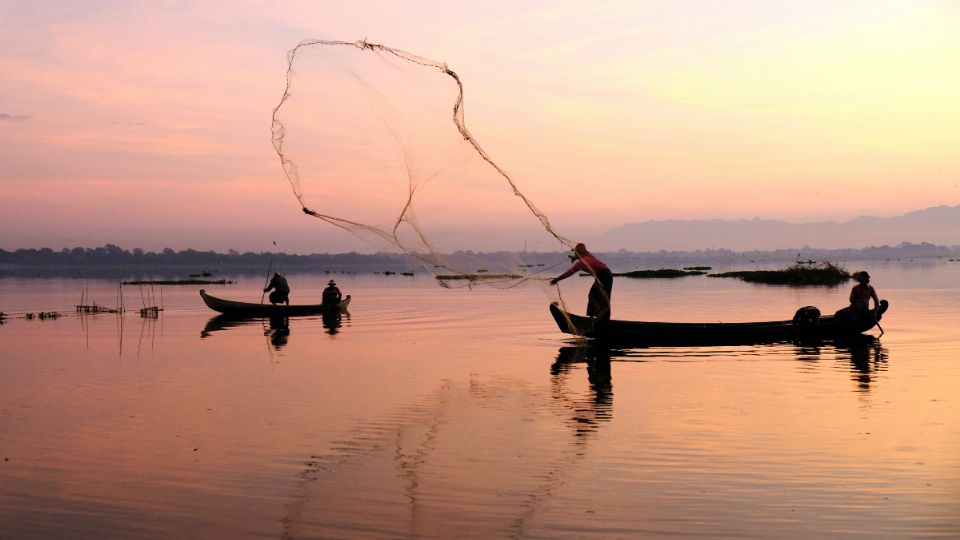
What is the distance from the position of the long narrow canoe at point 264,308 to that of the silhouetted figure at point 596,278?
17.4 meters

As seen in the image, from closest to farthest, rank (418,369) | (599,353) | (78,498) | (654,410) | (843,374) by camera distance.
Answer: (78,498) < (654,410) < (843,374) < (418,369) < (599,353)

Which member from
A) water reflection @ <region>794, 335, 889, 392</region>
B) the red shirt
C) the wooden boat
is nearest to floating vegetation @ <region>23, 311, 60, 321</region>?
the wooden boat

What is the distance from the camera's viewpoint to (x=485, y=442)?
39.9 ft

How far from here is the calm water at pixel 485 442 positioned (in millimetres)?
8586

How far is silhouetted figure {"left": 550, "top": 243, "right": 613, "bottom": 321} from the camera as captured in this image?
75.2 ft

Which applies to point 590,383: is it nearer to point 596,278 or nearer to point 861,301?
point 596,278

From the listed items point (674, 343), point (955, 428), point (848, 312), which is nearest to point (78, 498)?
point (955, 428)

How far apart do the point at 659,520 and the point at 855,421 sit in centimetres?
596

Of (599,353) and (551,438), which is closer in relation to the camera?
(551,438)

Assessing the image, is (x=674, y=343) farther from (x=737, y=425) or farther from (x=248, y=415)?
(x=248, y=415)

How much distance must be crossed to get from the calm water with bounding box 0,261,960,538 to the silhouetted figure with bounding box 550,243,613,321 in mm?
1037

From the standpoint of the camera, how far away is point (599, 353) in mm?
23266

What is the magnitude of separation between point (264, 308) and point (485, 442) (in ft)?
91.9

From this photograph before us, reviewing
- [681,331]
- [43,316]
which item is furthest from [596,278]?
[43,316]
